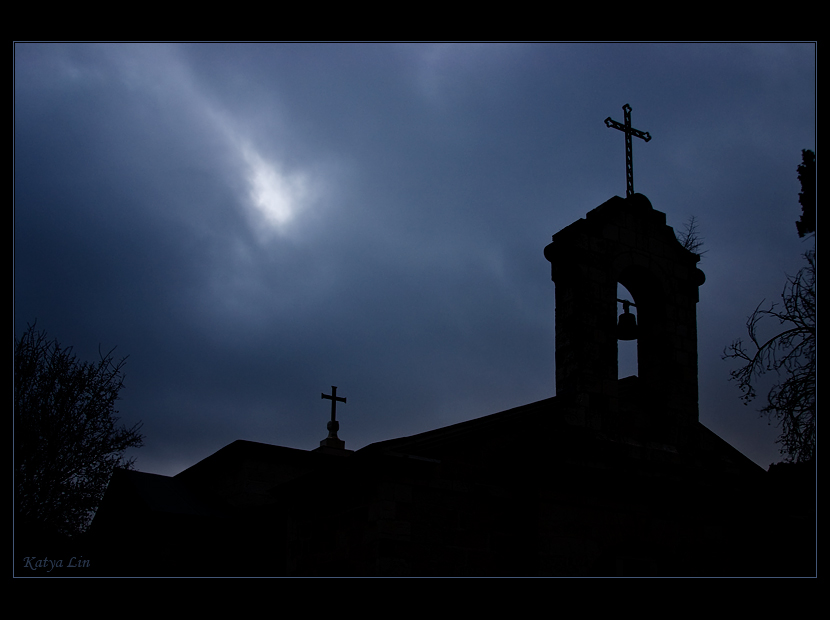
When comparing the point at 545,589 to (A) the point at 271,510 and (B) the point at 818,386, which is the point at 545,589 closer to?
(B) the point at 818,386

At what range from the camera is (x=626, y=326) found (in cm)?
1048

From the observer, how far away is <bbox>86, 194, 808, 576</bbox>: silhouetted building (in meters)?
8.92

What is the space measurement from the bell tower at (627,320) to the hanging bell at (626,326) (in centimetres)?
1

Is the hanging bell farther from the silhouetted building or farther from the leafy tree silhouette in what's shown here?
the leafy tree silhouette

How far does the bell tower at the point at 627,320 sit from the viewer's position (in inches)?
371

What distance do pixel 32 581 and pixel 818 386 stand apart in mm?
5954

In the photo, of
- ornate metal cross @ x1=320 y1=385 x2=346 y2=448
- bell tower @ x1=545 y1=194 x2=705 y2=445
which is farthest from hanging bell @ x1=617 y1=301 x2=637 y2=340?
ornate metal cross @ x1=320 y1=385 x2=346 y2=448

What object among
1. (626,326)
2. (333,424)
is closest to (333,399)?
(333,424)

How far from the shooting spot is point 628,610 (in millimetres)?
4426

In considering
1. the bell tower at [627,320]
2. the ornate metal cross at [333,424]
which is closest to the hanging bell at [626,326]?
the bell tower at [627,320]

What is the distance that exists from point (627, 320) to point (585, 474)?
257 centimetres

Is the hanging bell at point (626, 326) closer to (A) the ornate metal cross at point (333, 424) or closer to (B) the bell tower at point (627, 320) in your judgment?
(B) the bell tower at point (627, 320)

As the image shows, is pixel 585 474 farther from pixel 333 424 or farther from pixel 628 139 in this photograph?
pixel 333 424
